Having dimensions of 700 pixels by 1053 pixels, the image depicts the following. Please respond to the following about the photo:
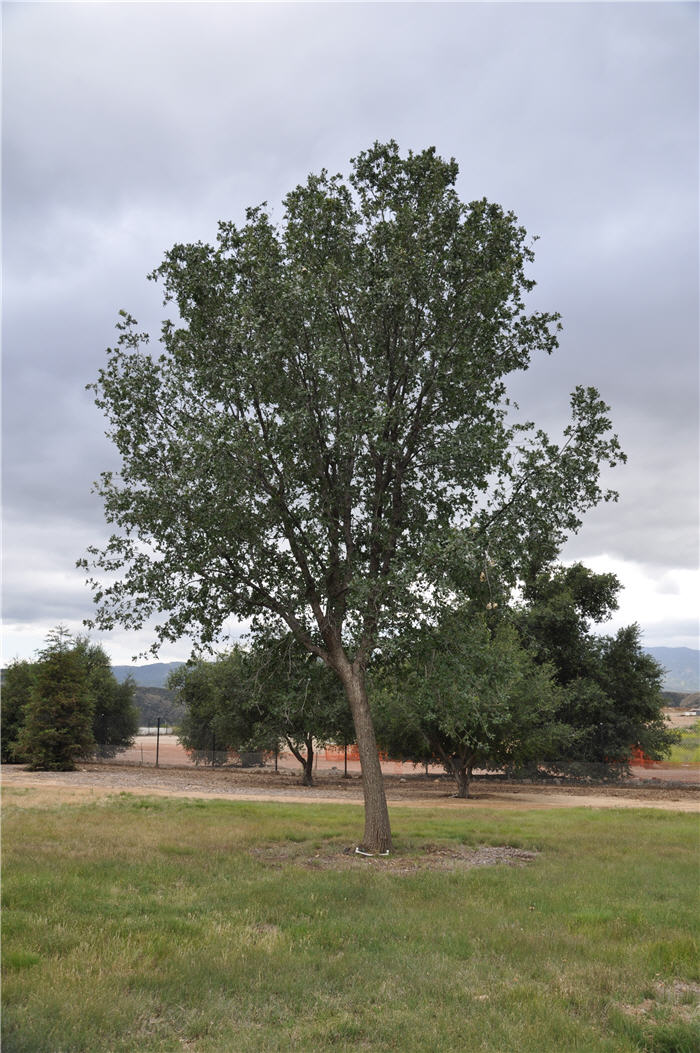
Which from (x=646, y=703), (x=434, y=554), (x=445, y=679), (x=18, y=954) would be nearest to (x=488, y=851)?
(x=445, y=679)

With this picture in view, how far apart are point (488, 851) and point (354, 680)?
15.6 ft

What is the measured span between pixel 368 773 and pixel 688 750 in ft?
303

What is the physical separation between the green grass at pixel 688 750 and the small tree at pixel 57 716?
45.9 m

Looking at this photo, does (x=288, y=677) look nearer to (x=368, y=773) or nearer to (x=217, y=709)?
(x=368, y=773)

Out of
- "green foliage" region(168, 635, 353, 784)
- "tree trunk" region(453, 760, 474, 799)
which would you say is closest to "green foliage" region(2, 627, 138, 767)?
"green foliage" region(168, 635, 353, 784)

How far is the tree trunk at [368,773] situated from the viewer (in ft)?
47.9

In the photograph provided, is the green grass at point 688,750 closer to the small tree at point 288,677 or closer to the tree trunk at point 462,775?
the tree trunk at point 462,775

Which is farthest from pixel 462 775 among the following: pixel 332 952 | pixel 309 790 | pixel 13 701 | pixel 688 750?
pixel 688 750

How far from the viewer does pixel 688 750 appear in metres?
93.5

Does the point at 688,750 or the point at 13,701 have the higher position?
the point at 13,701

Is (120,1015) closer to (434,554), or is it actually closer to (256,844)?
(434,554)

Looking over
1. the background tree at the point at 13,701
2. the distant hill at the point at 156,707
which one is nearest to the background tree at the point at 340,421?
the background tree at the point at 13,701

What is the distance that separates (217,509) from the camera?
13.9 meters

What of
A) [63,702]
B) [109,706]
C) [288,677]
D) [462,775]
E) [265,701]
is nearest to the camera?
[288,677]
